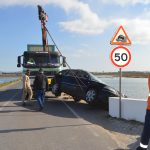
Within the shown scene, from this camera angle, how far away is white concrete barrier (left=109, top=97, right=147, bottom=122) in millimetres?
11602

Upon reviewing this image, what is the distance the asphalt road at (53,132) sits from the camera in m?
8.23

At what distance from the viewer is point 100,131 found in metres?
10.2

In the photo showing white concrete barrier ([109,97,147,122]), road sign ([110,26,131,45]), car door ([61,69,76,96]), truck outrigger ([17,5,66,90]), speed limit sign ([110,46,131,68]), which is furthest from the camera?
truck outrigger ([17,5,66,90])

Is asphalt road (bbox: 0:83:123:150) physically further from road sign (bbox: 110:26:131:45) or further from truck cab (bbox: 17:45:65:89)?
truck cab (bbox: 17:45:65:89)

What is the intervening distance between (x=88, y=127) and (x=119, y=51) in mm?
2933

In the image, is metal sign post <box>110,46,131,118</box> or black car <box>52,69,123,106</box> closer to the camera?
metal sign post <box>110,46,131,118</box>

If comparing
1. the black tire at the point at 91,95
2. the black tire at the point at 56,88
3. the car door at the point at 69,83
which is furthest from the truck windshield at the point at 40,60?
the black tire at the point at 91,95

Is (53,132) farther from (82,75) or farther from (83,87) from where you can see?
(82,75)

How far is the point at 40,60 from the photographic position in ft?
77.2

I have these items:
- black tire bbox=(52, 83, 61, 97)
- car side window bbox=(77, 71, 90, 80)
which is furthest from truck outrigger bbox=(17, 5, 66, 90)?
car side window bbox=(77, 71, 90, 80)

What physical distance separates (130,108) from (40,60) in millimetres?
12127

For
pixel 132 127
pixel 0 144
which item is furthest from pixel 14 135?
pixel 132 127

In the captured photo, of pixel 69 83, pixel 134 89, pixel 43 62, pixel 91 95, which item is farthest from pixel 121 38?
pixel 134 89

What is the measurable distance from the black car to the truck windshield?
108 inches
